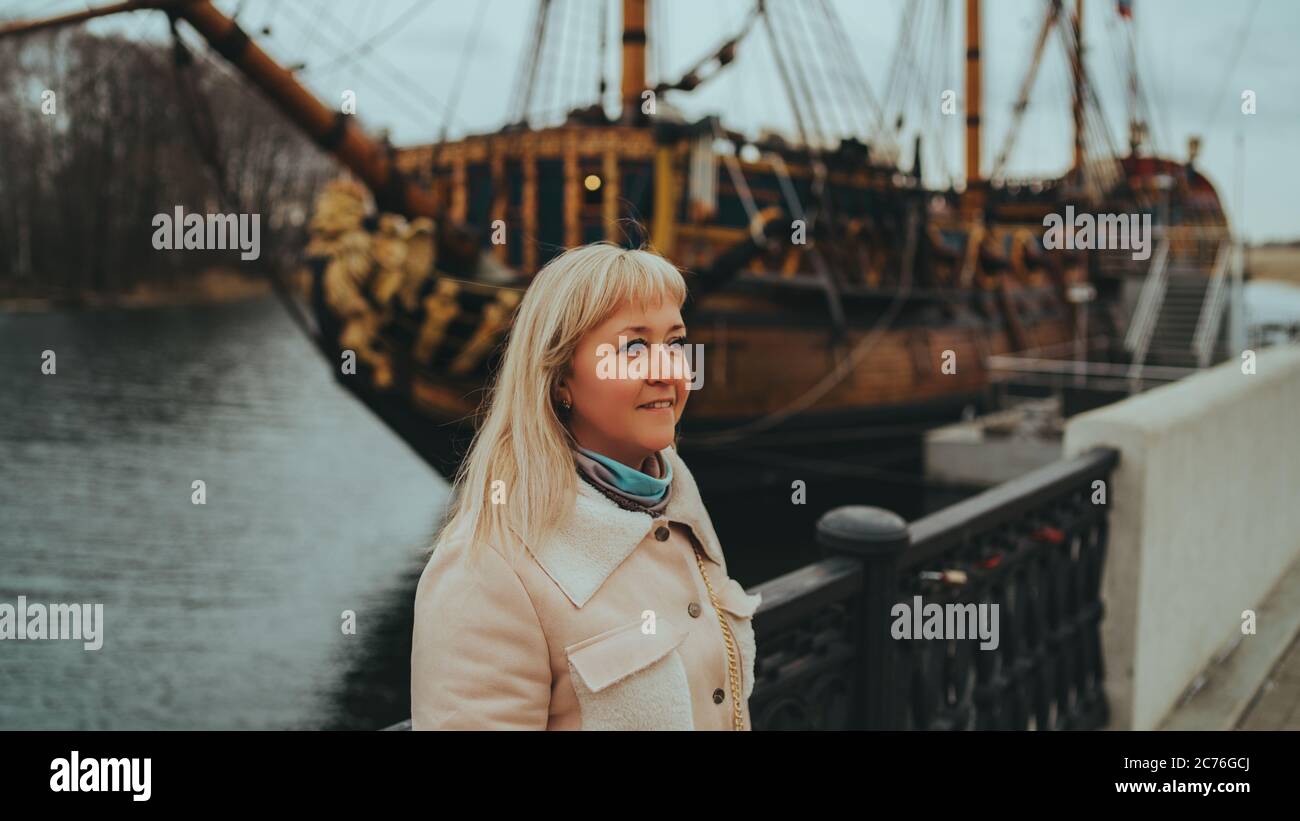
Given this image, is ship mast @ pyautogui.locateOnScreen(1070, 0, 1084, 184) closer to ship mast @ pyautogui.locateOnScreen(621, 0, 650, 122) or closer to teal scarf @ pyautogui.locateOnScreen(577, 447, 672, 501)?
ship mast @ pyautogui.locateOnScreen(621, 0, 650, 122)

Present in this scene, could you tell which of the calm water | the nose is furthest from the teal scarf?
the calm water

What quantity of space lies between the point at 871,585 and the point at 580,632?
1448mm

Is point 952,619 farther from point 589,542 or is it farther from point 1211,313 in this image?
point 1211,313

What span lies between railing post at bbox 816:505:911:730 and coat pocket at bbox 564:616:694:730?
1276mm

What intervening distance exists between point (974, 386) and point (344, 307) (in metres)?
11.3

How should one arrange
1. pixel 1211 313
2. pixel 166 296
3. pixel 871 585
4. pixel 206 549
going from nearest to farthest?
pixel 871 585, pixel 206 549, pixel 1211 313, pixel 166 296

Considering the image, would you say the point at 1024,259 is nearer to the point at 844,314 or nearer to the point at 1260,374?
the point at 844,314

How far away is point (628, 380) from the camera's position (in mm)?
1410

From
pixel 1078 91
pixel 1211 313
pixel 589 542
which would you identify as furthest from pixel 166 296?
pixel 589 542

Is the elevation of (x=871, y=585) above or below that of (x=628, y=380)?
below

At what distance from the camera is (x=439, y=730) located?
1243 mm

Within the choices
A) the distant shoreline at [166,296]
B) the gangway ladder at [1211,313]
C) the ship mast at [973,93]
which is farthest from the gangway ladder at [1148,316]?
the distant shoreline at [166,296]

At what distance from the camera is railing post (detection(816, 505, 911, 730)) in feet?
8.57
